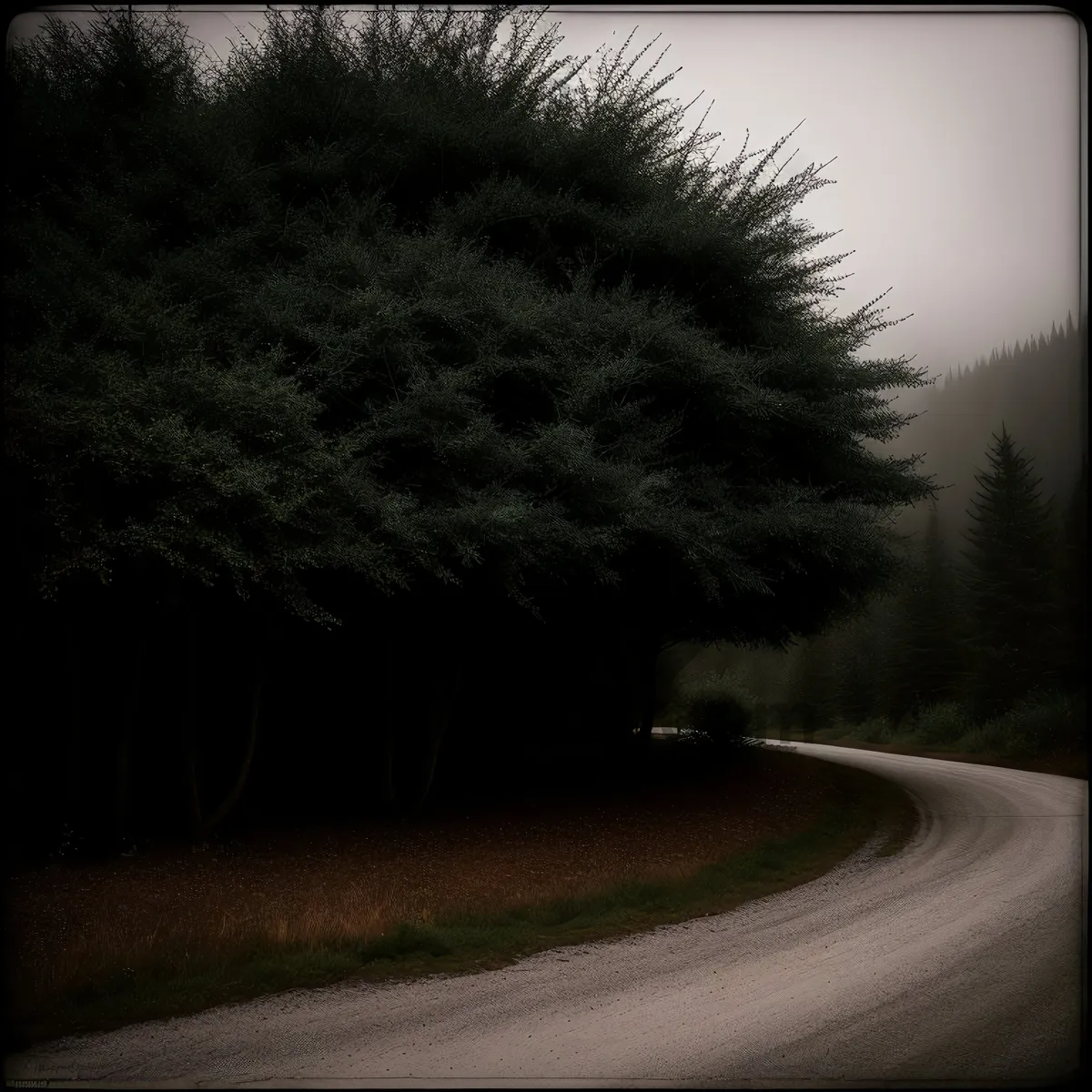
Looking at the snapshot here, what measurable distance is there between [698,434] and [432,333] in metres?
4.09

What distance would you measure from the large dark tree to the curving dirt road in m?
3.50

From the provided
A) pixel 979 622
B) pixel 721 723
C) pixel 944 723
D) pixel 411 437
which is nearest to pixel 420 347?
pixel 411 437

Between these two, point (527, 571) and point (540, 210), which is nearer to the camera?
point (527, 571)

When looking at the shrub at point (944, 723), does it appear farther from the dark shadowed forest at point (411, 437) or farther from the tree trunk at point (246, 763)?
the tree trunk at point (246, 763)

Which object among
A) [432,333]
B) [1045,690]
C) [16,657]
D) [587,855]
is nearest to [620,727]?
[587,855]

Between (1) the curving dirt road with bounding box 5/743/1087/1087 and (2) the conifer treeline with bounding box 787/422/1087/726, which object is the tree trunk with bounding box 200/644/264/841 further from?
(2) the conifer treeline with bounding box 787/422/1087/726

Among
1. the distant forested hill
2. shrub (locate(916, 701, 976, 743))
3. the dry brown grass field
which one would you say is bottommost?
the dry brown grass field

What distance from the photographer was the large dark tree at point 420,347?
A: 22.1 ft

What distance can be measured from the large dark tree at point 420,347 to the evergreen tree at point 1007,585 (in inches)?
59.1

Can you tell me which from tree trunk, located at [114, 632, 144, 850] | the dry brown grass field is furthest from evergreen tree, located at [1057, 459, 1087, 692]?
tree trunk, located at [114, 632, 144, 850]

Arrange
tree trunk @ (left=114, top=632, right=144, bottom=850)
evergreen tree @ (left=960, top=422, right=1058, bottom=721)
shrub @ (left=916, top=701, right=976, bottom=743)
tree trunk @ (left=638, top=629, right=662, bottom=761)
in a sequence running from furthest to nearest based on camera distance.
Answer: tree trunk @ (left=638, top=629, right=662, bottom=761)
shrub @ (left=916, top=701, right=976, bottom=743)
tree trunk @ (left=114, top=632, right=144, bottom=850)
evergreen tree @ (left=960, top=422, right=1058, bottom=721)

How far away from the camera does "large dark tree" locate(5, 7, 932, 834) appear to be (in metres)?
6.75

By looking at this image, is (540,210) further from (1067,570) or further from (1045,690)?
(1045,690)

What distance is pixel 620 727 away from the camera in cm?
1374
